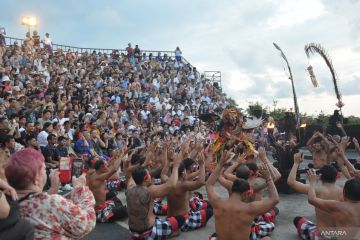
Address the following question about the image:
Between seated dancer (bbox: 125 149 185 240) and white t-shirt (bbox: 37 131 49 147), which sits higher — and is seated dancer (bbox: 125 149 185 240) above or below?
below

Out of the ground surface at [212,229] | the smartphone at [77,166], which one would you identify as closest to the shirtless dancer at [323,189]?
the ground surface at [212,229]

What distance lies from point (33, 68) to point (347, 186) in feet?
47.4

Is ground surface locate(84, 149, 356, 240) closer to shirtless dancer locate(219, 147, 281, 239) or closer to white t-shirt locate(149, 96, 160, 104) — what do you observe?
shirtless dancer locate(219, 147, 281, 239)

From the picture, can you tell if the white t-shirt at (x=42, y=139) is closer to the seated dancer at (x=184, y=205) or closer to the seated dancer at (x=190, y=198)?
the seated dancer at (x=190, y=198)

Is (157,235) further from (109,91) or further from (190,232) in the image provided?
(109,91)

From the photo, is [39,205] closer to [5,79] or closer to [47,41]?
[5,79]

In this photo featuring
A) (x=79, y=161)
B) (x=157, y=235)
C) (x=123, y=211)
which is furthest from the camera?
(x=79, y=161)

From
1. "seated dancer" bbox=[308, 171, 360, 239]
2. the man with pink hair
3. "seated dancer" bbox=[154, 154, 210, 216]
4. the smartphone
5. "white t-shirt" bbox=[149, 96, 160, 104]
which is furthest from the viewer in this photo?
"white t-shirt" bbox=[149, 96, 160, 104]

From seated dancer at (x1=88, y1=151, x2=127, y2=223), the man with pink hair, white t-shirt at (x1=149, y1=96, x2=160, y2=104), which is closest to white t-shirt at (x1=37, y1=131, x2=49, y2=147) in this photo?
seated dancer at (x1=88, y1=151, x2=127, y2=223)

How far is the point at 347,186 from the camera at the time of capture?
12.5ft

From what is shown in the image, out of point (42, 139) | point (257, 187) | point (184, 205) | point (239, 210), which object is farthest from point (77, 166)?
point (239, 210)

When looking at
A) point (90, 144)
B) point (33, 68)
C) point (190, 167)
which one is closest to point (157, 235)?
point (190, 167)

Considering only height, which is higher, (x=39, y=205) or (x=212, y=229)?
(x=39, y=205)

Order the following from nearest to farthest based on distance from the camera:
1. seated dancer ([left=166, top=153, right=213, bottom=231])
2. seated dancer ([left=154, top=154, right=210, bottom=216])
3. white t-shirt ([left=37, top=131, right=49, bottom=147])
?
1. seated dancer ([left=166, top=153, right=213, bottom=231])
2. seated dancer ([left=154, top=154, right=210, bottom=216])
3. white t-shirt ([left=37, top=131, right=49, bottom=147])
